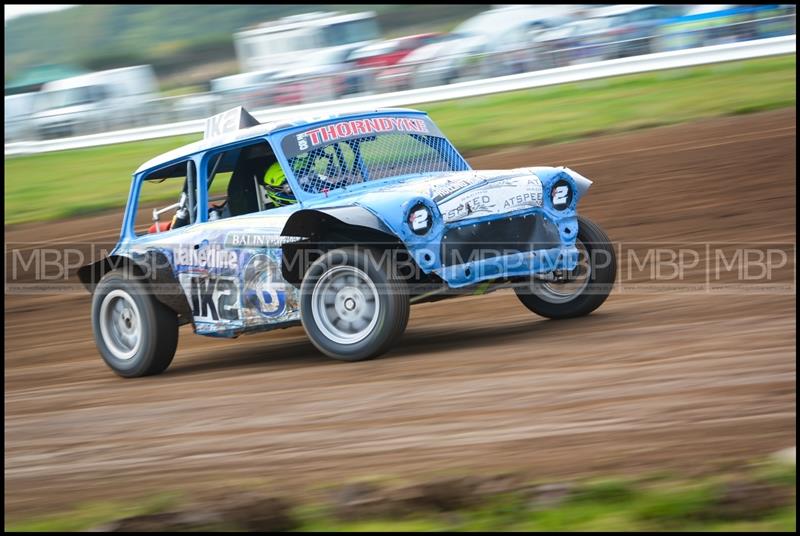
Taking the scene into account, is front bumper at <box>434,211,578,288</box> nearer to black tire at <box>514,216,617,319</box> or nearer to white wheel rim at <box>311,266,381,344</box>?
black tire at <box>514,216,617,319</box>

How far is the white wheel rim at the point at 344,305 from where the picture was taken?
264 inches

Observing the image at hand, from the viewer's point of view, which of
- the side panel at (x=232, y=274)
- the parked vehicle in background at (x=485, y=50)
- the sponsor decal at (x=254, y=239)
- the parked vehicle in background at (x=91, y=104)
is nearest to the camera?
the sponsor decal at (x=254, y=239)

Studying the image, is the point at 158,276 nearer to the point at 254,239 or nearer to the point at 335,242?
the point at 254,239

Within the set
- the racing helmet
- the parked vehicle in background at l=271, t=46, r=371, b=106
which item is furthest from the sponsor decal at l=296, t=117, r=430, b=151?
the parked vehicle in background at l=271, t=46, r=371, b=106

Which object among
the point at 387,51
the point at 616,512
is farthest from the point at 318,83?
the point at 616,512

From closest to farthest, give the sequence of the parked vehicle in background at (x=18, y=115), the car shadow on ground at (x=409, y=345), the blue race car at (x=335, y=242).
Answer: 1. the blue race car at (x=335, y=242)
2. the car shadow on ground at (x=409, y=345)
3. the parked vehicle in background at (x=18, y=115)

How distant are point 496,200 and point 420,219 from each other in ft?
1.80

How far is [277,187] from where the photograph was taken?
24.9 feet

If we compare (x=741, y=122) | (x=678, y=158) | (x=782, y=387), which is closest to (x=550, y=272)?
(x=782, y=387)

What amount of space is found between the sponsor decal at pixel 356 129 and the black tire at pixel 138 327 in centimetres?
157

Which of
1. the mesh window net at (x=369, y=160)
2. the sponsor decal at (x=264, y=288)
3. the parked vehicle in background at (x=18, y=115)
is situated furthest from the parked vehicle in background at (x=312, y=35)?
the sponsor decal at (x=264, y=288)

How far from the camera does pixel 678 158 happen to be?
13.4 meters

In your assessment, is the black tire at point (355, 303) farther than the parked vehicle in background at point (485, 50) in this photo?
No

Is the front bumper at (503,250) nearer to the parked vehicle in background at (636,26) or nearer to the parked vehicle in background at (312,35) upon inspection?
the parked vehicle in background at (636,26)
